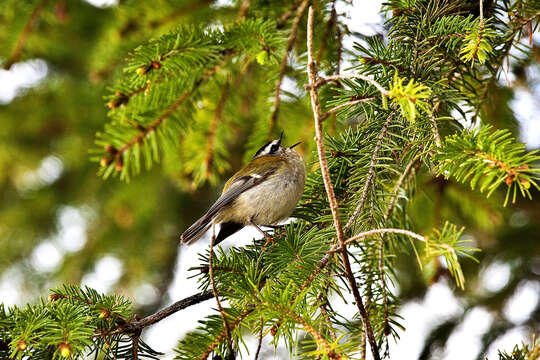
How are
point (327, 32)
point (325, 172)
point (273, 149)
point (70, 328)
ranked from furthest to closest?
point (273, 149) → point (327, 32) → point (70, 328) → point (325, 172)

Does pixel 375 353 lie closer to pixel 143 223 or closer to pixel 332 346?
pixel 332 346

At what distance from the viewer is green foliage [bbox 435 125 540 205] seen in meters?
1.20

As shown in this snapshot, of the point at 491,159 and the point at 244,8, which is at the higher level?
the point at 244,8

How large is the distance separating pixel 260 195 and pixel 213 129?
43 centimetres

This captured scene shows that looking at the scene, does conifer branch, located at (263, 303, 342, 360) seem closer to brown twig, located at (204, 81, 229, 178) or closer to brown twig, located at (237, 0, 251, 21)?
brown twig, located at (204, 81, 229, 178)

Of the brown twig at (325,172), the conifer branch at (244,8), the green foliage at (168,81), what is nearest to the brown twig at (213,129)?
the green foliage at (168,81)

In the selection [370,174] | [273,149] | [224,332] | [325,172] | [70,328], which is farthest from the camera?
[273,149]

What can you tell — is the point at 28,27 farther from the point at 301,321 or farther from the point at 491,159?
the point at 491,159

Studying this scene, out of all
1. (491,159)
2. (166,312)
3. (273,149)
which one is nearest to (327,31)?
(273,149)

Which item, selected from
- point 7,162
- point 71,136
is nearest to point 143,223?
point 71,136

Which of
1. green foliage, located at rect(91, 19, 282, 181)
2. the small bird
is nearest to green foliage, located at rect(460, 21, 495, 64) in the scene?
green foliage, located at rect(91, 19, 282, 181)

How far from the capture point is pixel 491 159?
1.25m

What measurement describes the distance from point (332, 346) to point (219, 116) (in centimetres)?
168

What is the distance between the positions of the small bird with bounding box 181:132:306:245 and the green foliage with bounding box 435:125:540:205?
116cm
